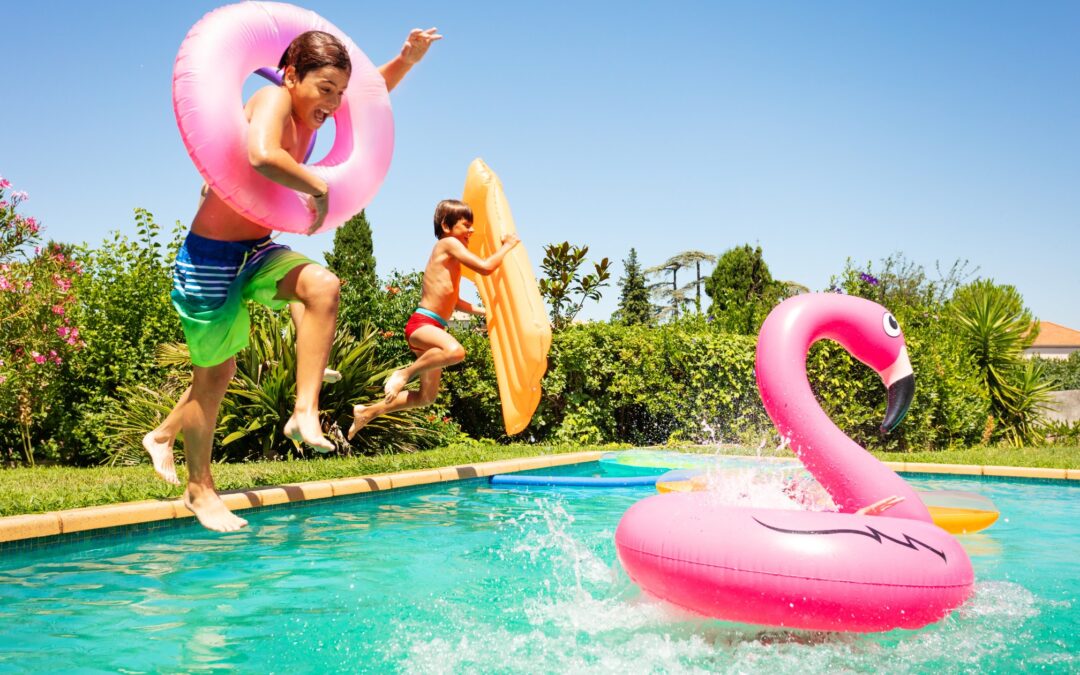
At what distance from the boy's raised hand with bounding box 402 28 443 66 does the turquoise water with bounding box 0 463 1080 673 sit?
271 centimetres

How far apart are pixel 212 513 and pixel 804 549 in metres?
2.72

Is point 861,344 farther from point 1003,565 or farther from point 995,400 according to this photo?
point 995,400

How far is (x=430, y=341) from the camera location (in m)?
6.83

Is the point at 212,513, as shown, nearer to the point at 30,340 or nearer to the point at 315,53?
the point at 315,53

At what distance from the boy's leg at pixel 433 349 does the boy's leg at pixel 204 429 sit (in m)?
2.49

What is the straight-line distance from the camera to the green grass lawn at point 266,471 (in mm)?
5883

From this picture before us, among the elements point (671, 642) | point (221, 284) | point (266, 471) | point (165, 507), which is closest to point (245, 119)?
point (221, 284)

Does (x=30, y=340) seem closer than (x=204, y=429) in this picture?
No

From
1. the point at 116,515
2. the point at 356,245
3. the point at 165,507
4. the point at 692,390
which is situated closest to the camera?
the point at 116,515

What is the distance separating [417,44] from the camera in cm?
453

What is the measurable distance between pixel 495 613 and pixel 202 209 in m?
2.27

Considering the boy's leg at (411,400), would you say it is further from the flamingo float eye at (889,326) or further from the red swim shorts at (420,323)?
the flamingo float eye at (889,326)

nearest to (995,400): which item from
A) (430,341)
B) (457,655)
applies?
(430,341)

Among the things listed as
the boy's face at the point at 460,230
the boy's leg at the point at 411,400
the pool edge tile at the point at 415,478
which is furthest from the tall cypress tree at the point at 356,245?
the boy's face at the point at 460,230
